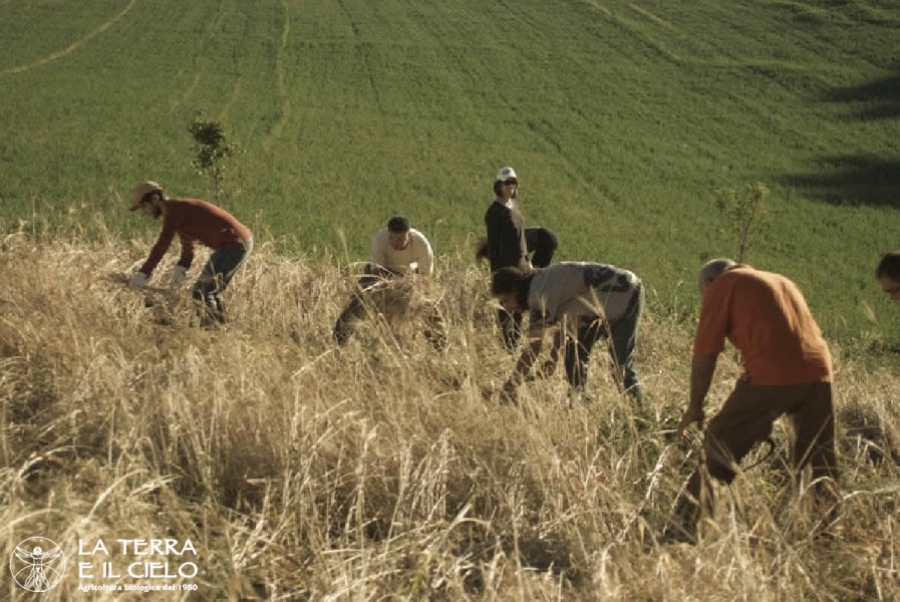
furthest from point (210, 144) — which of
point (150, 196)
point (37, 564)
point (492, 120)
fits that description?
point (492, 120)

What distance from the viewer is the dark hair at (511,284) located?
454 centimetres

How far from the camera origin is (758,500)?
126 inches

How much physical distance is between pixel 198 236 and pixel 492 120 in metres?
23.6

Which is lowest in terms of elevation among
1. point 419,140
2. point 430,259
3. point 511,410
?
point 419,140

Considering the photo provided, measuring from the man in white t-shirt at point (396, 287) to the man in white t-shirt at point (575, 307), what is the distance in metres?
0.44

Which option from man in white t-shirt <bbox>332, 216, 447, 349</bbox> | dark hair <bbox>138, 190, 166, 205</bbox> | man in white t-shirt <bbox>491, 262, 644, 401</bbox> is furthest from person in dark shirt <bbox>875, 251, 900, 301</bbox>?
dark hair <bbox>138, 190, 166, 205</bbox>

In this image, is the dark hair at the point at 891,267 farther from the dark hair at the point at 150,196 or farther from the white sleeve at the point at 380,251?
the dark hair at the point at 150,196

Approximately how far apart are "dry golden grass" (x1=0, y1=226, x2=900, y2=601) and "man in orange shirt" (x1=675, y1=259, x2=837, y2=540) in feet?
0.57

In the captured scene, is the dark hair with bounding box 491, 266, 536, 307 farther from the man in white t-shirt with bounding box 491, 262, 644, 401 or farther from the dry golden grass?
the dry golden grass

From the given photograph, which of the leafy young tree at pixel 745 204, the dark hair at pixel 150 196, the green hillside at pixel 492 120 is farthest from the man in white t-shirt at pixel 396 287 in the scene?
the leafy young tree at pixel 745 204

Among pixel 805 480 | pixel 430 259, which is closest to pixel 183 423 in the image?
pixel 805 480

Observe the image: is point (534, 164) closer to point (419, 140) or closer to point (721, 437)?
point (419, 140)

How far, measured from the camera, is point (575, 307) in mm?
4730

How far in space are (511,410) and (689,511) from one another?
2.47 ft
